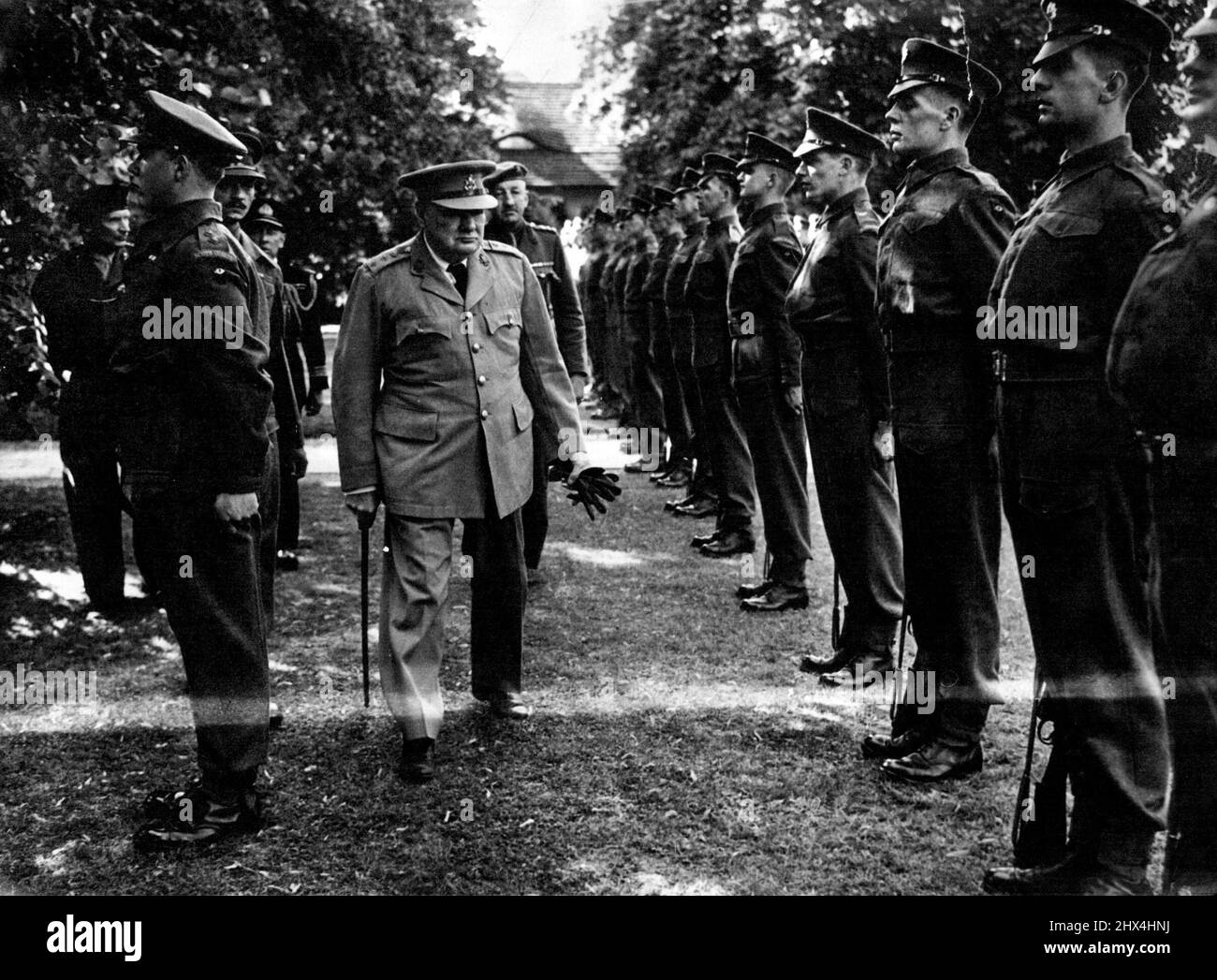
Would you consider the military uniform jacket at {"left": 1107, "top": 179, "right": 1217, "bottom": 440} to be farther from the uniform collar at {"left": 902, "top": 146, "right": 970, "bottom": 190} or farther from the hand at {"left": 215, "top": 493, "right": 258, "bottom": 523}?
the hand at {"left": 215, "top": 493, "right": 258, "bottom": 523}

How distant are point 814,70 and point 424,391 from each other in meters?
4.17

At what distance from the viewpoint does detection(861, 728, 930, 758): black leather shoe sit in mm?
4699

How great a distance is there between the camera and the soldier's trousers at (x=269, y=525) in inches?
190

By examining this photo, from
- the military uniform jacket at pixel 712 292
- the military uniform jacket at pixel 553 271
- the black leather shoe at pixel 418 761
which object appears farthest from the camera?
the military uniform jacket at pixel 712 292

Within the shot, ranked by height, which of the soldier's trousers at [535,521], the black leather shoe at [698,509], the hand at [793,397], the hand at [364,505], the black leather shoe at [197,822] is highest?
the hand at [793,397]

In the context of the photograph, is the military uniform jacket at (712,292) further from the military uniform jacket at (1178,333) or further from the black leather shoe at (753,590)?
the military uniform jacket at (1178,333)

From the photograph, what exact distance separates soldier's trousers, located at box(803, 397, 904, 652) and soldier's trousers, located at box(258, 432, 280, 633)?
2.54 m

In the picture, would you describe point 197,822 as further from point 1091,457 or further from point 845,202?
point 845,202

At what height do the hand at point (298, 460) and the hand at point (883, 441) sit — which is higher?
the hand at point (883, 441)

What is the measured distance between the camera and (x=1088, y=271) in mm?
3441

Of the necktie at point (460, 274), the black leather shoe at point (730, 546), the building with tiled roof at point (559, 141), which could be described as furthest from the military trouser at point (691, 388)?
the necktie at point (460, 274)

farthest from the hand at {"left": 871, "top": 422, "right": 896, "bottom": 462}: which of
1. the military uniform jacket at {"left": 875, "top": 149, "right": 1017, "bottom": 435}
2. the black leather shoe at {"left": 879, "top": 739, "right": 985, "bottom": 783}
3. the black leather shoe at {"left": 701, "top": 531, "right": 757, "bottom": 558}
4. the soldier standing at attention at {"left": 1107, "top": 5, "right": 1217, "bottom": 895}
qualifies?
the black leather shoe at {"left": 701, "top": 531, "right": 757, "bottom": 558}

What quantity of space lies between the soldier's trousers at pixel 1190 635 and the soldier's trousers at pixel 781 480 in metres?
4.19
